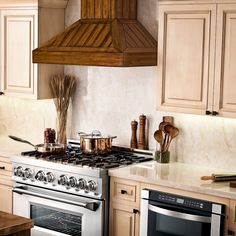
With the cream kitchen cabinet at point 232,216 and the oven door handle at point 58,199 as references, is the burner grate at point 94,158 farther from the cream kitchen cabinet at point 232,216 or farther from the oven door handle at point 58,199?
the cream kitchen cabinet at point 232,216

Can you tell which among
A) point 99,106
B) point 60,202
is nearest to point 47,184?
point 60,202

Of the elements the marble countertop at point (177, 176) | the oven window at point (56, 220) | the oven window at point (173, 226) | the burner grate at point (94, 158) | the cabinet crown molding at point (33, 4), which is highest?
the cabinet crown molding at point (33, 4)

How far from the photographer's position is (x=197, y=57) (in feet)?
15.5

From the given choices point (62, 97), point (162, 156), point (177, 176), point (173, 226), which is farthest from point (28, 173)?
point (173, 226)

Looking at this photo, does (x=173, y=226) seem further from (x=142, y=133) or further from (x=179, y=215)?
(x=142, y=133)

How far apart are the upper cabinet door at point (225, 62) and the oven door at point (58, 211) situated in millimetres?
1178

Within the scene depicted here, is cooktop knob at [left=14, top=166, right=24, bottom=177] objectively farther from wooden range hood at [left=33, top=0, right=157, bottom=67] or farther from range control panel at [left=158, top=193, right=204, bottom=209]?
range control panel at [left=158, top=193, right=204, bottom=209]

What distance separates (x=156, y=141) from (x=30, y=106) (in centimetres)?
156

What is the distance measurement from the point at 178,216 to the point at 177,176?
35 cm

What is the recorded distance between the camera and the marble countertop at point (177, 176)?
14.3 feet

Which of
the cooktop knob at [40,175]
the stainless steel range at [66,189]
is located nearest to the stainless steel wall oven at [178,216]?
the stainless steel range at [66,189]

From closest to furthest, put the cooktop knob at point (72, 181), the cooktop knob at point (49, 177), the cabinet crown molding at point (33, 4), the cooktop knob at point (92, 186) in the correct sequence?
the cooktop knob at point (92, 186), the cooktop knob at point (72, 181), the cooktop knob at point (49, 177), the cabinet crown molding at point (33, 4)

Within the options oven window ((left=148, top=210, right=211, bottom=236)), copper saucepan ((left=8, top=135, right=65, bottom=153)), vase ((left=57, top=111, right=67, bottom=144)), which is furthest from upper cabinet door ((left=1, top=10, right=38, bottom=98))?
oven window ((left=148, top=210, right=211, bottom=236))

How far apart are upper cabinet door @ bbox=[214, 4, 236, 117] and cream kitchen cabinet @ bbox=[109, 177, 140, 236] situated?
0.86 metres
